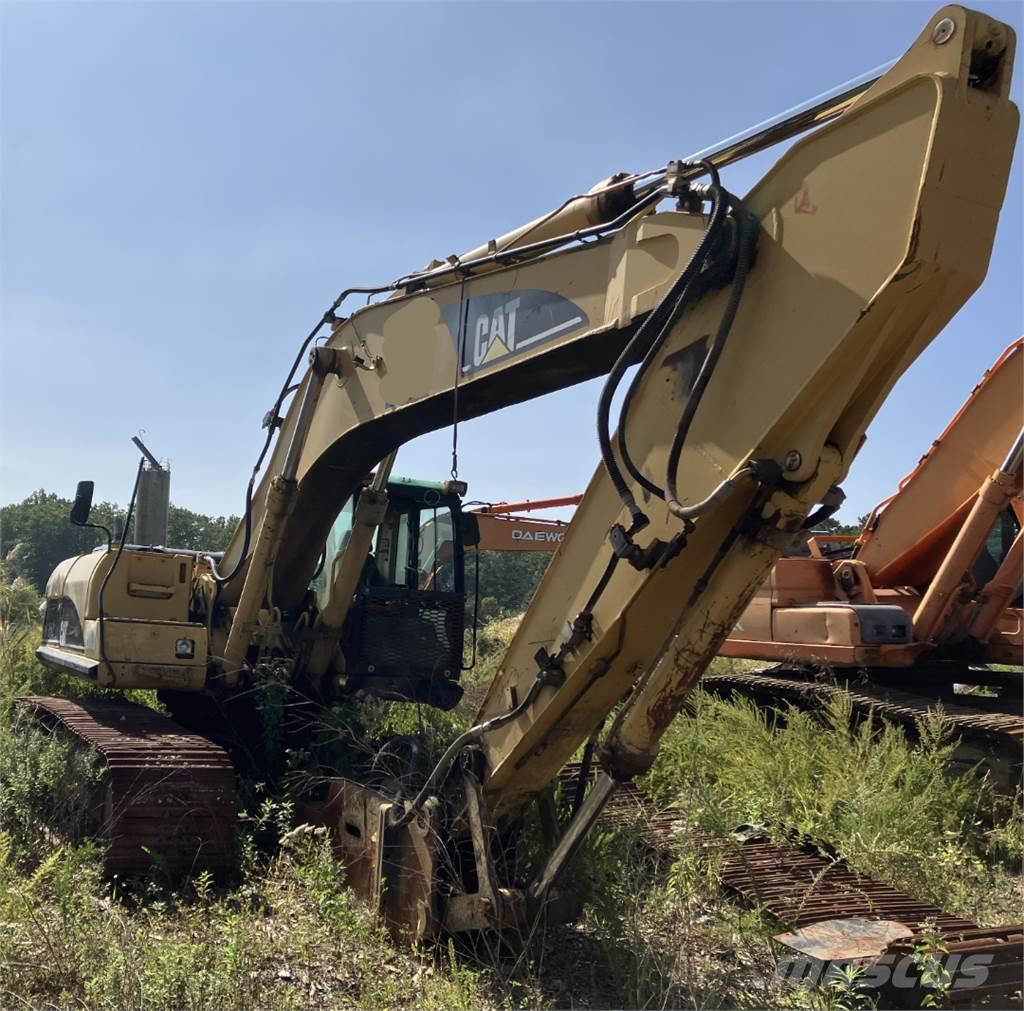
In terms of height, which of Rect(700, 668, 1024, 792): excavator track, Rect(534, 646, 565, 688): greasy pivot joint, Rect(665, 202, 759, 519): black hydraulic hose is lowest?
Rect(700, 668, 1024, 792): excavator track

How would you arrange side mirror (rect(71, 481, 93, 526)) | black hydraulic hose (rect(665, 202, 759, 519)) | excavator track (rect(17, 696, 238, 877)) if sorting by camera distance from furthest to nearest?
side mirror (rect(71, 481, 93, 526))
excavator track (rect(17, 696, 238, 877))
black hydraulic hose (rect(665, 202, 759, 519))

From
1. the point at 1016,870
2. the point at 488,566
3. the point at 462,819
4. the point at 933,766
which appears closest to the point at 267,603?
the point at 462,819

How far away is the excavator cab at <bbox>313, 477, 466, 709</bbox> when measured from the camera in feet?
22.5

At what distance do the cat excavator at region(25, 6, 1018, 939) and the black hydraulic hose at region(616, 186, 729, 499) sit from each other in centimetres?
1

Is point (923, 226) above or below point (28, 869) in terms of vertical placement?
above

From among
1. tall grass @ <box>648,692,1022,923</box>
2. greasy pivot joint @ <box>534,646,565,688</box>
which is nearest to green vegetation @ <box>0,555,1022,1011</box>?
tall grass @ <box>648,692,1022,923</box>

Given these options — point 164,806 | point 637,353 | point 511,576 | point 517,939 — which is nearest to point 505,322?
point 637,353

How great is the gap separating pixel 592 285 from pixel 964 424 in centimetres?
545

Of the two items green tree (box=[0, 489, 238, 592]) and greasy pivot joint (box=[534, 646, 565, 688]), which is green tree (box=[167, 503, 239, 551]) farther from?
greasy pivot joint (box=[534, 646, 565, 688])

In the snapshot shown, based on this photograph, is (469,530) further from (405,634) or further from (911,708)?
(911,708)

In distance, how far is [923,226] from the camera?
3014mm

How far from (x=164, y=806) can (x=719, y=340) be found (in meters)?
3.77

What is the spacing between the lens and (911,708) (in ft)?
25.0

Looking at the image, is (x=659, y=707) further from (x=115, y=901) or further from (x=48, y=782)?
(x=48, y=782)
